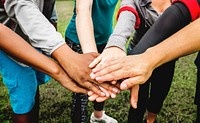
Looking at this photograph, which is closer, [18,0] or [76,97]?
[18,0]

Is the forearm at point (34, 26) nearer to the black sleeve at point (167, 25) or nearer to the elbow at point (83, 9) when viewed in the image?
the elbow at point (83, 9)

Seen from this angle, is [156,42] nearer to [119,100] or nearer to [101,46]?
[101,46]

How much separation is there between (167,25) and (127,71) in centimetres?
43

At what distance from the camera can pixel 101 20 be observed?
8.70 ft

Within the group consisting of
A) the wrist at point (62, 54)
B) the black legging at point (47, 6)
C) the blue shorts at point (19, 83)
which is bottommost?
the blue shorts at point (19, 83)

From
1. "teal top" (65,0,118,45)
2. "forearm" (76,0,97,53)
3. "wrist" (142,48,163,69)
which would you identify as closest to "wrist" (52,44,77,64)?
"forearm" (76,0,97,53)

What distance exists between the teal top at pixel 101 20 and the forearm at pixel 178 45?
35.5 inches

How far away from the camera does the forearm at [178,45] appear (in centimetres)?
176

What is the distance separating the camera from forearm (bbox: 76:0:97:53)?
7.30ft

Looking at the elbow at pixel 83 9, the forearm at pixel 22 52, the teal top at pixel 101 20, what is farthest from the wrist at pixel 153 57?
the teal top at pixel 101 20

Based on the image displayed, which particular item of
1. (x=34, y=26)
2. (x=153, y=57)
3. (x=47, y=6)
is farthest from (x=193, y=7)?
(x=47, y=6)

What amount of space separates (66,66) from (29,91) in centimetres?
40

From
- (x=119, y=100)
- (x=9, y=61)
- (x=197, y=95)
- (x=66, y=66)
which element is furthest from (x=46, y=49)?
(x=119, y=100)

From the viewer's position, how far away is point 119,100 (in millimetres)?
3633
